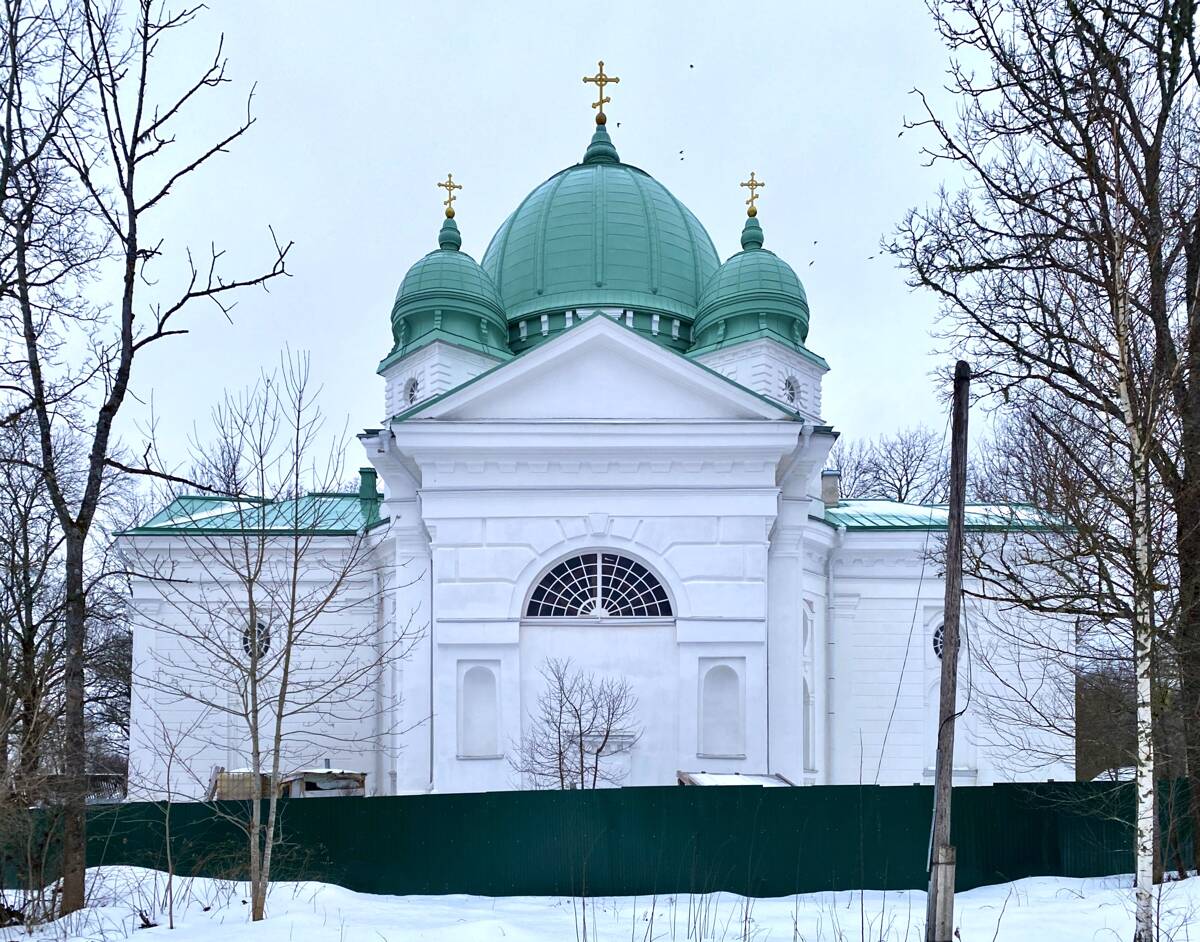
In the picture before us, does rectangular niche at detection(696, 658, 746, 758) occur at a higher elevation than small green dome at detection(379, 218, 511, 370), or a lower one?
lower

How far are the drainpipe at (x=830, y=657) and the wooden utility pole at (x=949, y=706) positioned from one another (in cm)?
1605

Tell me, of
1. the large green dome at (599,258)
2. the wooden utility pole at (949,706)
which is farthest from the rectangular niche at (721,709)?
the wooden utility pole at (949,706)

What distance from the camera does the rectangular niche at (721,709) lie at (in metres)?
21.2

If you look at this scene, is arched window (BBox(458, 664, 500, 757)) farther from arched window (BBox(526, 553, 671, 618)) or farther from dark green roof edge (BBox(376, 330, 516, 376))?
dark green roof edge (BBox(376, 330, 516, 376))

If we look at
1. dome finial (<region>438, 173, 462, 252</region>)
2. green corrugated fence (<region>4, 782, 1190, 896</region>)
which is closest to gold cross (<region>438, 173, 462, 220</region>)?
dome finial (<region>438, 173, 462, 252</region>)

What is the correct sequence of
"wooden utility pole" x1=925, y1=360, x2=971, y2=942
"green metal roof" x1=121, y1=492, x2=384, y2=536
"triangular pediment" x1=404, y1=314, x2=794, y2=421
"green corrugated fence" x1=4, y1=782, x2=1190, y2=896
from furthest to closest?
1. "green metal roof" x1=121, y1=492, x2=384, y2=536
2. "triangular pediment" x1=404, y1=314, x2=794, y2=421
3. "green corrugated fence" x1=4, y1=782, x2=1190, y2=896
4. "wooden utility pole" x1=925, y1=360, x2=971, y2=942

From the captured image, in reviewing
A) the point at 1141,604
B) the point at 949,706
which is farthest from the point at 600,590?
the point at 949,706

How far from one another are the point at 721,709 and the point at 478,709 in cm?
399

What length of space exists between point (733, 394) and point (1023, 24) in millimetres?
8674

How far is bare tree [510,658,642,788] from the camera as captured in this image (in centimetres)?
2072

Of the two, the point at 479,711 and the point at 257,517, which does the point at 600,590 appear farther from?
the point at 257,517

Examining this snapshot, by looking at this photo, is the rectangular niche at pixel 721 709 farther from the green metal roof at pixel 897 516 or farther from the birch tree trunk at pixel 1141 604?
the birch tree trunk at pixel 1141 604

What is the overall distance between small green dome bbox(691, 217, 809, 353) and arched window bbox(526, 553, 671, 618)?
804cm

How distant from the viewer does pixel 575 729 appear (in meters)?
20.8
